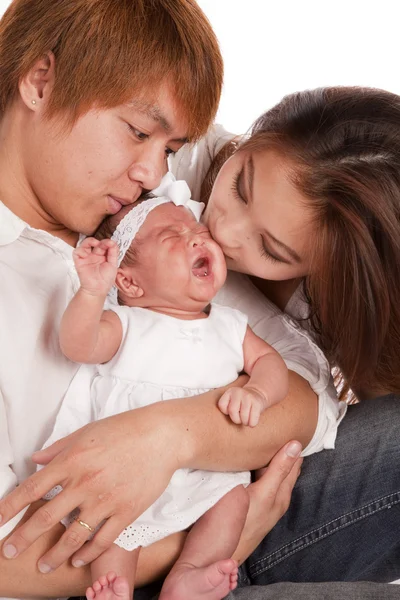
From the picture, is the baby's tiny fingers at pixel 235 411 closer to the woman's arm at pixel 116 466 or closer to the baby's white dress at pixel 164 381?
the woman's arm at pixel 116 466

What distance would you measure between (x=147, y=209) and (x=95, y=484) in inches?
27.9

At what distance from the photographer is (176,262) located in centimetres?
210

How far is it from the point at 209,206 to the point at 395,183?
461mm

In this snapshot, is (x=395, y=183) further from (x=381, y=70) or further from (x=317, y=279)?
(x=381, y=70)

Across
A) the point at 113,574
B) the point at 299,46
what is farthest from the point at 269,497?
the point at 299,46

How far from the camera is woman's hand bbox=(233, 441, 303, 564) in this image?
6.70 ft

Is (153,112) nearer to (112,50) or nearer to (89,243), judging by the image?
(112,50)

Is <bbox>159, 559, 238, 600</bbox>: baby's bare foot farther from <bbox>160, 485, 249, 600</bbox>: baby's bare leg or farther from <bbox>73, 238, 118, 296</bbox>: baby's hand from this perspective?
<bbox>73, 238, 118, 296</bbox>: baby's hand

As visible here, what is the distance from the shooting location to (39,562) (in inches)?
70.4

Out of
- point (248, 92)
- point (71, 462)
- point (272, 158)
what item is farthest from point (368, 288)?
point (248, 92)

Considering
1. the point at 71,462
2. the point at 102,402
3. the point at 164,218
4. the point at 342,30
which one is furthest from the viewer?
the point at 342,30

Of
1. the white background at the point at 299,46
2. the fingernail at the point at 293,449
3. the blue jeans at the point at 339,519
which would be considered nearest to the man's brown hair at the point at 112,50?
the fingernail at the point at 293,449

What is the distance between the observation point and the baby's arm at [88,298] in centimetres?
181

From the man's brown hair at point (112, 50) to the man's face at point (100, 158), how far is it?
0.12ft
